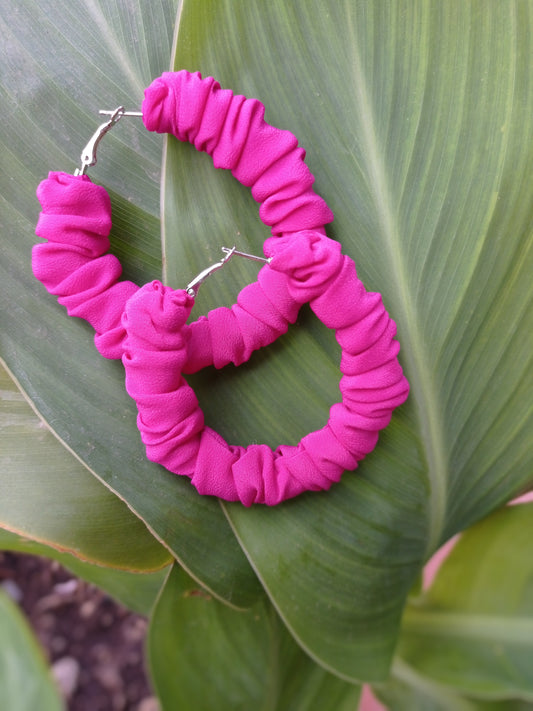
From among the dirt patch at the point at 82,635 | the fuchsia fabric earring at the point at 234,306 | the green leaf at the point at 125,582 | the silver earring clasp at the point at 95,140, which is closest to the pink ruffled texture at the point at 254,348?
the fuchsia fabric earring at the point at 234,306

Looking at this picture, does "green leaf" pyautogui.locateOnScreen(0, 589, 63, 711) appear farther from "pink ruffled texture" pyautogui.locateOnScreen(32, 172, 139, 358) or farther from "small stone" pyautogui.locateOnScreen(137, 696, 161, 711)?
"small stone" pyautogui.locateOnScreen(137, 696, 161, 711)

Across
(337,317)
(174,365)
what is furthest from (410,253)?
(174,365)

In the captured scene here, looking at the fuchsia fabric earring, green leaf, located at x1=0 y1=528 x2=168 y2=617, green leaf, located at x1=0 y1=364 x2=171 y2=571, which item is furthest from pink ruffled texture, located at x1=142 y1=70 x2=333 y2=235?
green leaf, located at x1=0 y1=528 x2=168 y2=617

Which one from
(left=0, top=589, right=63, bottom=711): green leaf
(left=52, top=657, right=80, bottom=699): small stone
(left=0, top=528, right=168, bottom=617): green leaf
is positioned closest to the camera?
(left=0, top=589, right=63, bottom=711): green leaf

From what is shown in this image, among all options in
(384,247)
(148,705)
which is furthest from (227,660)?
(384,247)

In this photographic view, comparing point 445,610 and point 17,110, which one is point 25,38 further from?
point 445,610

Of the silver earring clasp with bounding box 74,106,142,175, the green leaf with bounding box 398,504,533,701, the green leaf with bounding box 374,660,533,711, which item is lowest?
the green leaf with bounding box 374,660,533,711

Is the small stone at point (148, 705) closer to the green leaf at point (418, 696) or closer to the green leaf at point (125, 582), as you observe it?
the green leaf at point (125, 582)
